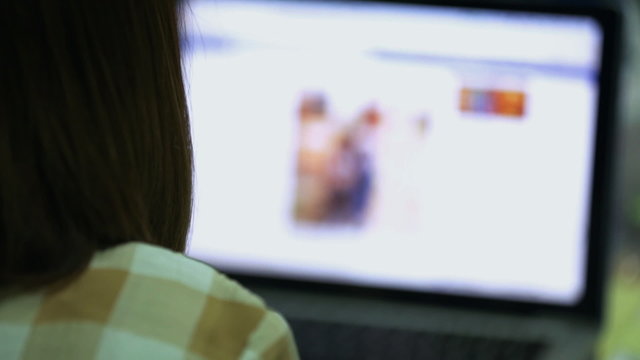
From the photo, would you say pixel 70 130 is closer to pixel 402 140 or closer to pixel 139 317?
pixel 139 317

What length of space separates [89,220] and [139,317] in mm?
52

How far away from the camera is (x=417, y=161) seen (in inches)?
36.8

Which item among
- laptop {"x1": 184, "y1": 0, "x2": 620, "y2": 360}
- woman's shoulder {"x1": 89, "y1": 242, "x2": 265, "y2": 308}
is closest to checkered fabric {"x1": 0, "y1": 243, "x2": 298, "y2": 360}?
woman's shoulder {"x1": 89, "y1": 242, "x2": 265, "y2": 308}

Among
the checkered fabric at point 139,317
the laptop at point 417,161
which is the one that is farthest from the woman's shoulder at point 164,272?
the laptop at point 417,161

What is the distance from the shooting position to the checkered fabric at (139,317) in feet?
1.47

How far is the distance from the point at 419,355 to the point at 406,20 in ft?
0.91

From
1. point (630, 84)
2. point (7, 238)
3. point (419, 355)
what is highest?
point (7, 238)

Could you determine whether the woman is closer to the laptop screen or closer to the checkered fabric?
the checkered fabric

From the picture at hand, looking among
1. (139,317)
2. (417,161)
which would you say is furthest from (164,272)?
(417,161)

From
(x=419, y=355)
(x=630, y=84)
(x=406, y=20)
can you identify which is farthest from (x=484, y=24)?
(x=630, y=84)

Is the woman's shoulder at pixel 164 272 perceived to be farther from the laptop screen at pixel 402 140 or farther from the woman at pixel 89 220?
the laptop screen at pixel 402 140

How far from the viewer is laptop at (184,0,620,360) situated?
36.3 inches

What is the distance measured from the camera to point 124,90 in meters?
0.50

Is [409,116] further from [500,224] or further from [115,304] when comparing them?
[115,304]
